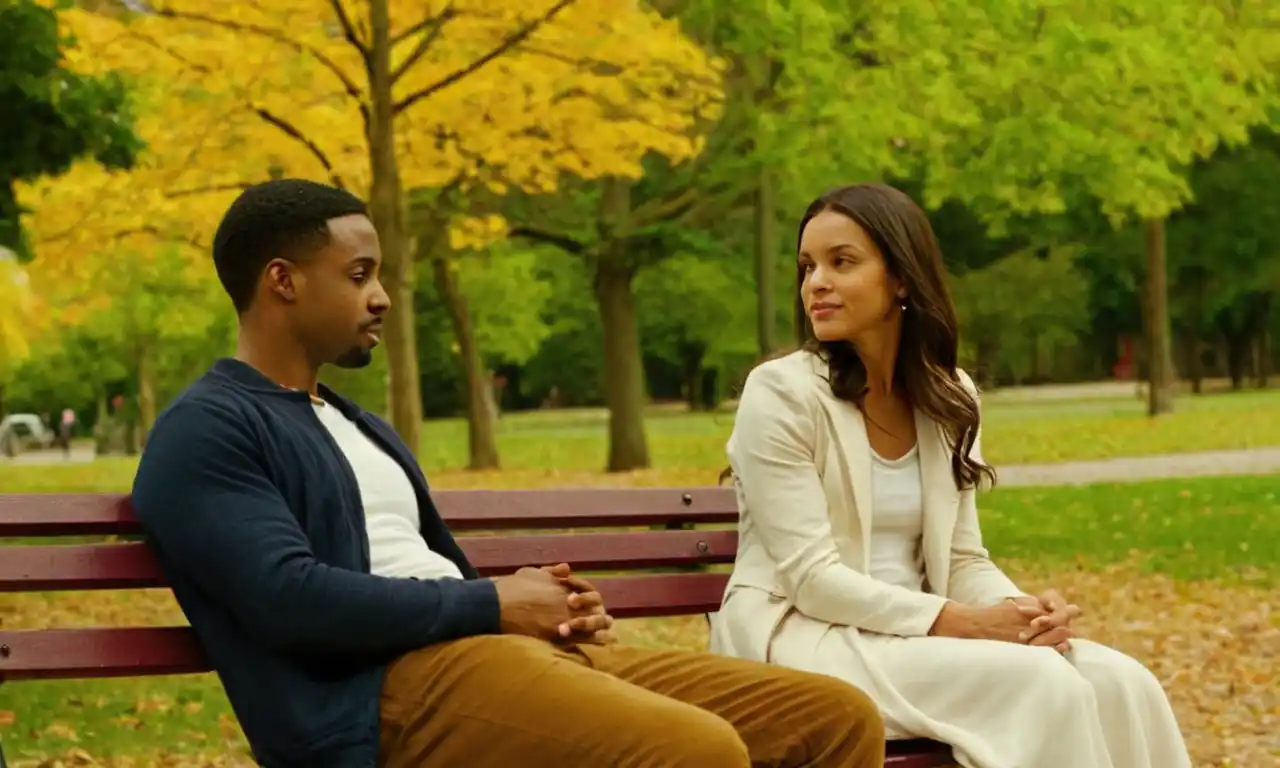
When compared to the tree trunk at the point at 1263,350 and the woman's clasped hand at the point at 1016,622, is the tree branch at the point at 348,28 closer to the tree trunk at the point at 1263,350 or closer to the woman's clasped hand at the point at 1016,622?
the woman's clasped hand at the point at 1016,622

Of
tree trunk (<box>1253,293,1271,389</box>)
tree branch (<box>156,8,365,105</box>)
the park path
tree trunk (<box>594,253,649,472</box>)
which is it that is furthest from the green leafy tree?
tree trunk (<box>1253,293,1271,389</box>)

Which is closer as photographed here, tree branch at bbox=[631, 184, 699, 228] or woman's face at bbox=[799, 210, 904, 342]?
woman's face at bbox=[799, 210, 904, 342]

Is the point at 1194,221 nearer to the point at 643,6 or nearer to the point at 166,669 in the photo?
the point at 643,6

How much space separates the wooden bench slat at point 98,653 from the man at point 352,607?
24 centimetres

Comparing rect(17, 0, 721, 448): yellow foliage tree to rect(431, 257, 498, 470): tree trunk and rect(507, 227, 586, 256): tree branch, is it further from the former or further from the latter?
rect(431, 257, 498, 470): tree trunk

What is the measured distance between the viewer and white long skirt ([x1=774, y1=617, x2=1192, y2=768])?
374cm

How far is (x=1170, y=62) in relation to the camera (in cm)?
1488

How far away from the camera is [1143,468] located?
21453mm

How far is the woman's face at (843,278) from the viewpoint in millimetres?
4117

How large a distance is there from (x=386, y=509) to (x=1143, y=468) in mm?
18797

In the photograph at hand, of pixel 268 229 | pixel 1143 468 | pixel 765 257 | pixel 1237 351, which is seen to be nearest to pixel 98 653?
pixel 268 229

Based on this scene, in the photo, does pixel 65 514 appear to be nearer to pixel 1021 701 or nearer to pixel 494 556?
pixel 494 556

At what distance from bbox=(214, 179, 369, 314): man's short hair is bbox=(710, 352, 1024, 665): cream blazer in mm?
1048

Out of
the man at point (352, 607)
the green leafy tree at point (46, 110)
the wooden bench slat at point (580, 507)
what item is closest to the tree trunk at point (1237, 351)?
the green leafy tree at point (46, 110)
